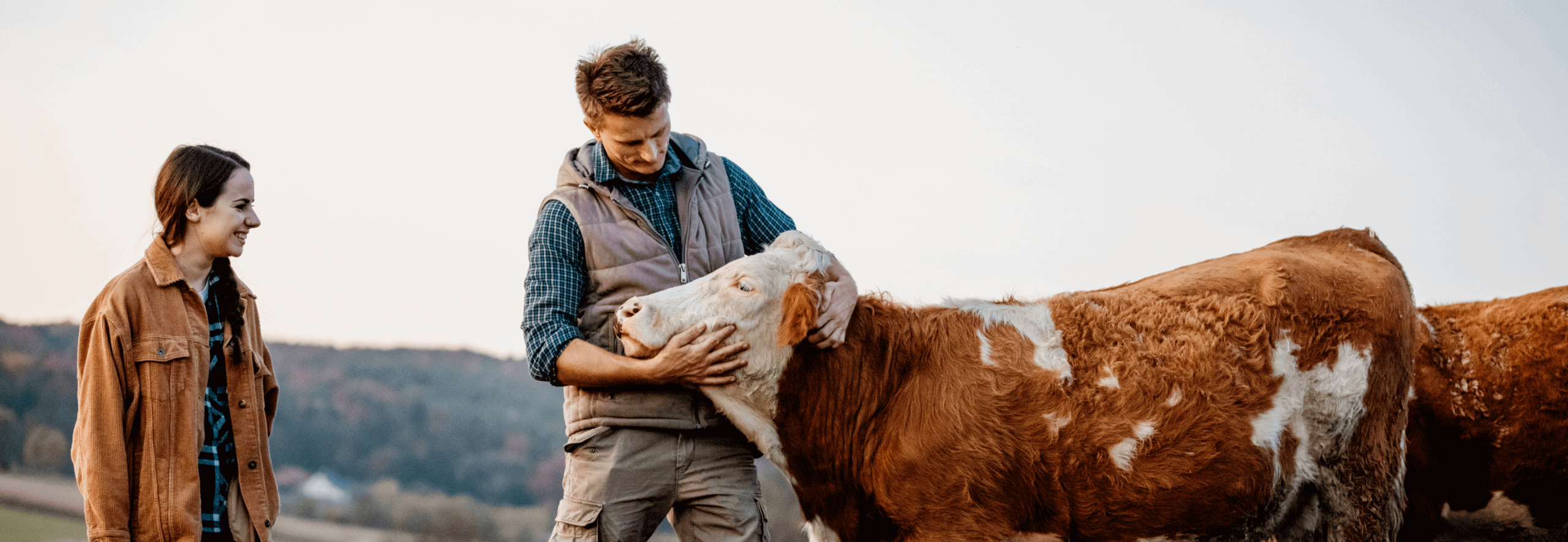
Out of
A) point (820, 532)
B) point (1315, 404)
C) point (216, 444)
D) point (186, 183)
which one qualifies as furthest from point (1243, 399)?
point (186, 183)

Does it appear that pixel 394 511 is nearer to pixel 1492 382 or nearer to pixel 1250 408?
pixel 1250 408

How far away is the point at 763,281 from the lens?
3.10 metres

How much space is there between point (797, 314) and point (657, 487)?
770mm

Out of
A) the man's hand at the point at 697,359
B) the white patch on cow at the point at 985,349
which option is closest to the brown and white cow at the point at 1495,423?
the white patch on cow at the point at 985,349

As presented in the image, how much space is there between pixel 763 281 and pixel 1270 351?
2007 millimetres

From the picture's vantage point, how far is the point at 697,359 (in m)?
2.92

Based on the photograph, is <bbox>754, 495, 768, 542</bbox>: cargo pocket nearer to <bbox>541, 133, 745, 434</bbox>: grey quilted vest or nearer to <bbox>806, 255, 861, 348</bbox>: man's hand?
<bbox>541, 133, 745, 434</bbox>: grey quilted vest

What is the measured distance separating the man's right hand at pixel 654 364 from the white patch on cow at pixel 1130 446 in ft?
Answer: 4.59

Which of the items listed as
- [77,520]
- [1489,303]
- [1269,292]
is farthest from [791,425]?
[77,520]

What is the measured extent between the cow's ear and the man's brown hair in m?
0.77

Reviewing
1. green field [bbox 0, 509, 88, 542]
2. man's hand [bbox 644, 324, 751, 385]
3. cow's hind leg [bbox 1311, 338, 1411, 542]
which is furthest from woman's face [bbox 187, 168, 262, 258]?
green field [bbox 0, 509, 88, 542]

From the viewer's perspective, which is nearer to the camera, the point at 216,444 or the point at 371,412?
the point at 216,444

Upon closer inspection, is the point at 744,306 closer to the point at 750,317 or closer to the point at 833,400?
the point at 750,317

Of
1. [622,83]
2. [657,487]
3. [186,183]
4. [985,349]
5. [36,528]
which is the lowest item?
[36,528]
